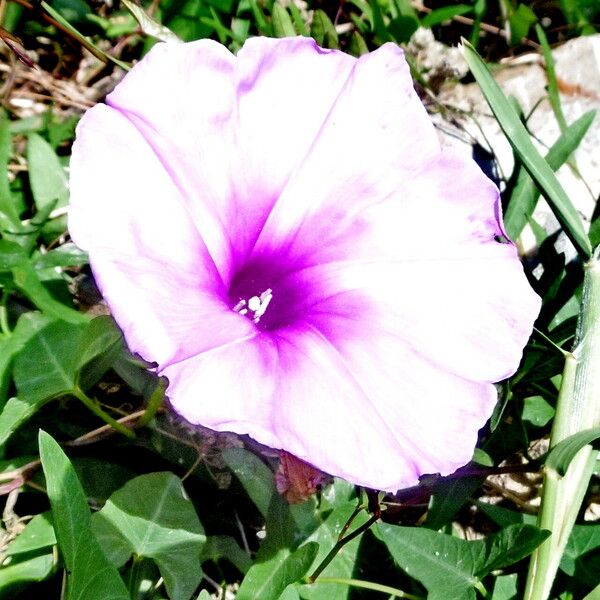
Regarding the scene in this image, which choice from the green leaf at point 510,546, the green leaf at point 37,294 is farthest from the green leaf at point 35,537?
the green leaf at point 510,546

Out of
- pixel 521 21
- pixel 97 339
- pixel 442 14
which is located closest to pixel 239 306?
pixel 97 339

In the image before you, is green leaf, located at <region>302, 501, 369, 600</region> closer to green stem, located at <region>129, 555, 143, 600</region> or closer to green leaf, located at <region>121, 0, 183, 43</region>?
green stem, located at <region>129, 555, 143, 600</region>

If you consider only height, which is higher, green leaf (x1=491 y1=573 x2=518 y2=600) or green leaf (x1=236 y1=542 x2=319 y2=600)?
green leaf (x1=236 y1=542 x2=319 y2=600)

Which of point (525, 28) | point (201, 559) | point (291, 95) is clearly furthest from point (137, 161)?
point (525, 28)

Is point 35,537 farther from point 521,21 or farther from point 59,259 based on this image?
point 521,21

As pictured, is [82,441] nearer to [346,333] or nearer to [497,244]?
[346,333]

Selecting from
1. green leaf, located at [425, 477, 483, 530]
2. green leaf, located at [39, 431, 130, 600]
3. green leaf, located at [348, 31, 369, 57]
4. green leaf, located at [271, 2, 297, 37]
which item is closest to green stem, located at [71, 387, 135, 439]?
green leaf, located at [39, 431, 130, 600]
